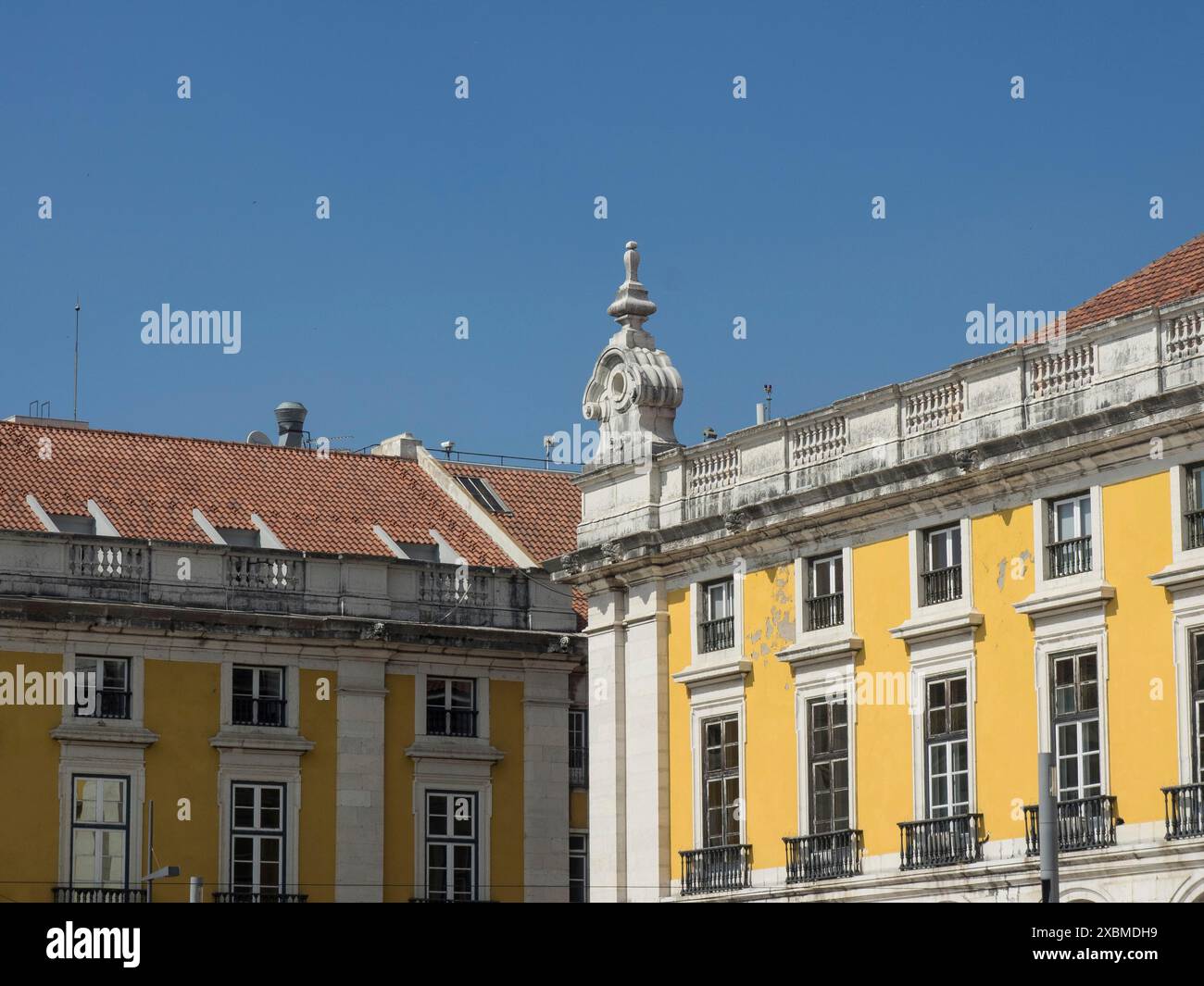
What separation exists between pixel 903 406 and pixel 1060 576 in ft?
13.4

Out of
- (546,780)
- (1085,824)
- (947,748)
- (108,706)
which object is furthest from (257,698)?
(1085,824)

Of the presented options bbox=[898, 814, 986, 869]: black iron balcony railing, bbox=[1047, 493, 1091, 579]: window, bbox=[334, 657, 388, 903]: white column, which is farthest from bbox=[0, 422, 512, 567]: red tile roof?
bbox=[1047, 493, 1091, 579]: window

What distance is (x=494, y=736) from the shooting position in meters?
51.4

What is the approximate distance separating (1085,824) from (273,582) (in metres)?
20.2

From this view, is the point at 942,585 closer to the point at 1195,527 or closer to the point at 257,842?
the point at 1195,527

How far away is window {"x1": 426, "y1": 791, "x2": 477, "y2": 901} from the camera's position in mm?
50375

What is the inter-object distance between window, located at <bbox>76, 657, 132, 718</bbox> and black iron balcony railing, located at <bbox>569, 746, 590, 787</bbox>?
8978 millimetres

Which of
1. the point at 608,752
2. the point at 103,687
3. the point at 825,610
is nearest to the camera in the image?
the point at 825,610

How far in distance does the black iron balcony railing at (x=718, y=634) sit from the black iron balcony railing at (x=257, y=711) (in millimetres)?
10680

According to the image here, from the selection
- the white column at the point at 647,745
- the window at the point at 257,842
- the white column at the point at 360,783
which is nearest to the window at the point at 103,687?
the window at the point at 257,842

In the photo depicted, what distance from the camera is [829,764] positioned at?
128 feet

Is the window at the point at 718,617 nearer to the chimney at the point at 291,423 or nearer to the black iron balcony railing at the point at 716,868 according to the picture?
the black iron balcony railing at the point at 716,868

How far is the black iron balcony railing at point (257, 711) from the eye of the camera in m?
49.3
